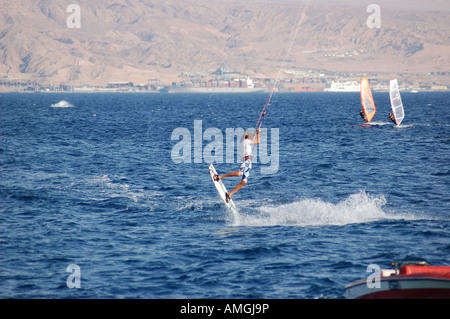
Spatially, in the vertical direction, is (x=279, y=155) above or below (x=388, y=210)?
above

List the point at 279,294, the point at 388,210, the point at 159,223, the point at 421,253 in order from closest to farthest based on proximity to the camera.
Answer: the point at 279,294
the point at 421,253
the point at 159,223
the point at 388,210

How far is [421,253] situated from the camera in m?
17.0

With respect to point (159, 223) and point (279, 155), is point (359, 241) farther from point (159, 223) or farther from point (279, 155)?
point (279, 155)

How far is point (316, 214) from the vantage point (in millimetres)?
21906

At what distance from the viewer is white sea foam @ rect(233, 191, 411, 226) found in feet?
69.4

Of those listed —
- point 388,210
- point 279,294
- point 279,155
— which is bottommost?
point 279,294

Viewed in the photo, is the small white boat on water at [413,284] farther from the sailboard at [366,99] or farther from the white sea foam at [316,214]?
the sailboard at [366,99]

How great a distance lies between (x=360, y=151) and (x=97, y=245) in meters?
28.9

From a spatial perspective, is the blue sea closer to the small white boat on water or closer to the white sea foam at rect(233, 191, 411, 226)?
the white sea foam at rect(233, 191, 411, 226)

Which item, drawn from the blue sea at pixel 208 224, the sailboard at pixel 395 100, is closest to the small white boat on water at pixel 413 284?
the blue sea at pixel 208 224

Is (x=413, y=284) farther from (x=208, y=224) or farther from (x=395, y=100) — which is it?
(x=395, y=100)

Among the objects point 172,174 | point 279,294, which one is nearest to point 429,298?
point 279,294

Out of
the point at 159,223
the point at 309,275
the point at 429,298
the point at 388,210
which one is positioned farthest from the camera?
the point at 388,210

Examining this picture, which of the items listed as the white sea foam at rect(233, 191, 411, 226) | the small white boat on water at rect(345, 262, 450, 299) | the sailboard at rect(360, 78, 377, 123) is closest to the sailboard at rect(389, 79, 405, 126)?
the sailboard at rect(360, 78, 377, 123)
